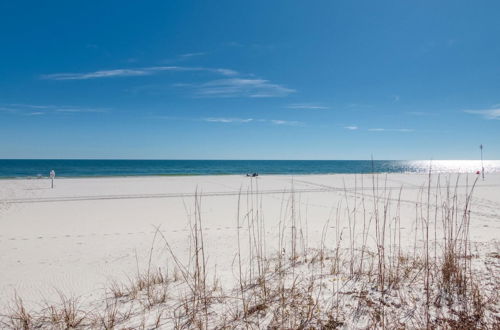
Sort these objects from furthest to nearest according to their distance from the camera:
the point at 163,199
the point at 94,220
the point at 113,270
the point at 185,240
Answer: the point at 163,199 < the point at 94,220 < the point at 185,240 < the point at 113,270

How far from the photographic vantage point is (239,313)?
8.55 ft

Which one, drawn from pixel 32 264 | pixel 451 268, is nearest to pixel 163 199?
pixel 32 264

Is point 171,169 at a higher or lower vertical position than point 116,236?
higher

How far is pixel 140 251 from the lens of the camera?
5.32 metres

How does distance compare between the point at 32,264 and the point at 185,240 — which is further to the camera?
the point at 185,240

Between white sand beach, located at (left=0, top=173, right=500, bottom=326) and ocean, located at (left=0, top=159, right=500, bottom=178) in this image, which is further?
ocean, located at (left=0, top=159, right=500, bottom=178)

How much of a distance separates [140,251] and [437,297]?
474 cm

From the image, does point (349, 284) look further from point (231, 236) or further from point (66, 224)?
point (66, 224)

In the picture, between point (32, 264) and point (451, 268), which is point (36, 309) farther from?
point (451, 268)

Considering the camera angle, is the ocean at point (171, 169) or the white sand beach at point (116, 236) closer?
the white sand beach at point (116, 236)

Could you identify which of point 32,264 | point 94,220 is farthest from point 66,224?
point 32,264

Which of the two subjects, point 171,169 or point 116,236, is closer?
point 116,236

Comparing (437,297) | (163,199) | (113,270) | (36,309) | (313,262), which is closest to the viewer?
(437,297)

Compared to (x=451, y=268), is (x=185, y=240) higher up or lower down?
lower down
